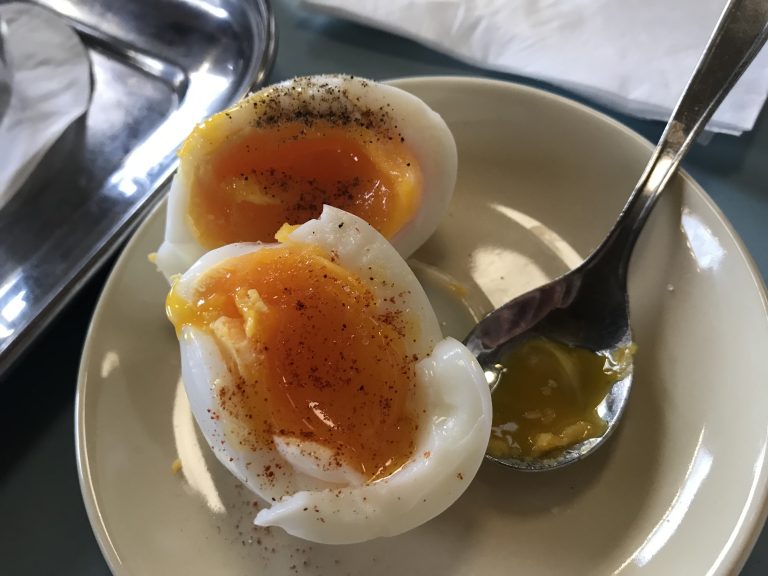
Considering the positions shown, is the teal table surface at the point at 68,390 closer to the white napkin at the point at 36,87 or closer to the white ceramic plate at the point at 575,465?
the white ceramic plate at the point at 575,465

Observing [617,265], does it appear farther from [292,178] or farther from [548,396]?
[292,178]

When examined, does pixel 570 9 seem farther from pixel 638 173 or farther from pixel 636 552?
pixel 636 552

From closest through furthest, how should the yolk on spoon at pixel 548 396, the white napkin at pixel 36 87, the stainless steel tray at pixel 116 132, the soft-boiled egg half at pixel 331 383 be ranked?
the soft-boiled egg half at pixel 331 383, the yolk on spoon at pixel 548 396, the stainless steel tray at pixel 116 132, the white napkin at pixel 36 87

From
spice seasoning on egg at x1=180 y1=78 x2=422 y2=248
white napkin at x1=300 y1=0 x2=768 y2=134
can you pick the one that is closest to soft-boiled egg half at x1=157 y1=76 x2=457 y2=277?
spice seasoning on egg at x1=180 y1=78 x2=422 y2=248

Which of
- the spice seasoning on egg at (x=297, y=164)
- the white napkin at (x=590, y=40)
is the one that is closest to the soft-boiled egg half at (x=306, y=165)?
the spice seasoning on egg at (x=297, y=164)

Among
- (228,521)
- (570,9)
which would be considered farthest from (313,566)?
(570,9)

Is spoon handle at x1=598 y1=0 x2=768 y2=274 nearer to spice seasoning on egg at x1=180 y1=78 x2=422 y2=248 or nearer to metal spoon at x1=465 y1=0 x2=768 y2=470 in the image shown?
metal spoon at x1=465 y1=0 x2=768 y2=470
